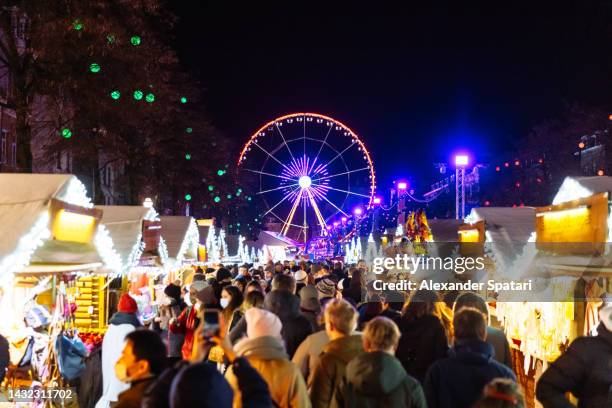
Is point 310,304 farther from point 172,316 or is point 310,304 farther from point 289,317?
point 172,316

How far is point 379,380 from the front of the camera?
522cm

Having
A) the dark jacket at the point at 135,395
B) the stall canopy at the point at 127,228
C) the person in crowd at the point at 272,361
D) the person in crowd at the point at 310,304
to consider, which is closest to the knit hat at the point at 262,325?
the person in crowd at the point at 272,361

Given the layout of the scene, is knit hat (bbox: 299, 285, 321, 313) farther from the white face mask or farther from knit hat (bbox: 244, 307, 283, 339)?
knit hat (bbox: 244, 307, 283, 339)

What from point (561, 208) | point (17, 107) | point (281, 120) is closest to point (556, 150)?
point (281, 120)

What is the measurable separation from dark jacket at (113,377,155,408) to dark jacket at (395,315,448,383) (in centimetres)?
376

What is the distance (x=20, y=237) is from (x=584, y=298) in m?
6.82

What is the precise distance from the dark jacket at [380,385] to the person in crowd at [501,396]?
3.55 ft

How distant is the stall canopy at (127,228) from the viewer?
16.2 metres

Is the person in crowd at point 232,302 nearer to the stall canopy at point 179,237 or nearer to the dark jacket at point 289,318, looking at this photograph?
the dark jacket at point 289,318

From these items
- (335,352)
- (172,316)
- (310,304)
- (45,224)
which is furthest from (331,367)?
(172,316)

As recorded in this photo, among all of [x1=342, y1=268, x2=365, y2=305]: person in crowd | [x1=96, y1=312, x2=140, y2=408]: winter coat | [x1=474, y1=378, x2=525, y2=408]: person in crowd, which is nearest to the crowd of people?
[x1=474, y1=378, x2=525, y2=408]: person in crowd

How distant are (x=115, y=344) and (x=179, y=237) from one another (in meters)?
15.7

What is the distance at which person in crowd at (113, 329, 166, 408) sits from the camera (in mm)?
4648

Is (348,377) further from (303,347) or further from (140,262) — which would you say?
(140,262)
